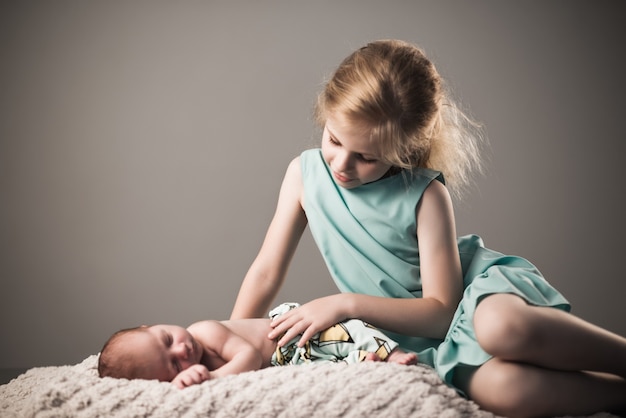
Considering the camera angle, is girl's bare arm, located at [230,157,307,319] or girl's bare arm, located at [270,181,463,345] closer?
girl's bare arm, located at [270,181,463,345]

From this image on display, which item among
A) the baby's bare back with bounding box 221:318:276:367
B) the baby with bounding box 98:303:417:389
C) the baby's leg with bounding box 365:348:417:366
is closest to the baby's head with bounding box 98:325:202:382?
the baby with bounding box 98:303:417:389

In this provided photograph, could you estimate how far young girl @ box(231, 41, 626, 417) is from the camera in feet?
4.27

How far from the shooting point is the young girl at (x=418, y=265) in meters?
1.30

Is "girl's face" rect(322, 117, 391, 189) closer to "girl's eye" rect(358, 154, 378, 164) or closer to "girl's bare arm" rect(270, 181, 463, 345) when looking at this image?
"girl's eye" rect(358, 154, 378, 164)

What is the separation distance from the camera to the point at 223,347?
4.65 ft

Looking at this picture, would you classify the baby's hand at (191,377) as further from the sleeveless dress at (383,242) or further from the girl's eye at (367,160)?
the girl's eye at (367,160)

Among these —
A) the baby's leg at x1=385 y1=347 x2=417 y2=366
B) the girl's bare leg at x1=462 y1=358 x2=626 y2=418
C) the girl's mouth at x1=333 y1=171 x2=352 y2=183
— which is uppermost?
the girl's mouth at x1=333 y1=171 x2=352 y2=183

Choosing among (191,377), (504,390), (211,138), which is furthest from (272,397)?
(211,138)

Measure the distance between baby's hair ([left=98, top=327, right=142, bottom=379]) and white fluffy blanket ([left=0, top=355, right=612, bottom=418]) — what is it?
6 centimetres

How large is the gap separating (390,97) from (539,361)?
61 cm

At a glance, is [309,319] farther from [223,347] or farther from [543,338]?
[543,338]

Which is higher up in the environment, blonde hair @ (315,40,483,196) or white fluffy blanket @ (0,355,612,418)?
blonde hair @ (315,40,483,196)

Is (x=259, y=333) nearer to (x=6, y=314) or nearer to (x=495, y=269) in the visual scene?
(x=495, y=269)

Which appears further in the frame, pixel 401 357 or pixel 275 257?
pixel 275 257
